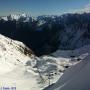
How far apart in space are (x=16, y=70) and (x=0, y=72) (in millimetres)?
4981

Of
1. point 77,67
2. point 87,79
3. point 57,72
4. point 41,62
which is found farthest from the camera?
point 41,62

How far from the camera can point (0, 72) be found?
178 feet

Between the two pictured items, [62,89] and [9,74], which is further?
[9,74]

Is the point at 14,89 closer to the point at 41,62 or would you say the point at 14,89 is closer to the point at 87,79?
the point at 87,79

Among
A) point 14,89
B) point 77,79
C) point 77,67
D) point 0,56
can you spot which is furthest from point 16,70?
point 77,79

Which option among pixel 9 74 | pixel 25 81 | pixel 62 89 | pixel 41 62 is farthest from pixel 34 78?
pixel 62 89

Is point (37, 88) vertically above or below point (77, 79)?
below

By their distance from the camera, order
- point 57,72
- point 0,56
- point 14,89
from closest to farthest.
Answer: point 14,89, point 57,72, point 0,56

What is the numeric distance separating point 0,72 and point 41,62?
13.4 m

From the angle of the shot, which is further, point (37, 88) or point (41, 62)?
point (41, 62)

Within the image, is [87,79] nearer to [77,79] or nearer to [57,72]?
[77,79]

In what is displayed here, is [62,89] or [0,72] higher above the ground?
[62,89]

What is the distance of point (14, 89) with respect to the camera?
125ft

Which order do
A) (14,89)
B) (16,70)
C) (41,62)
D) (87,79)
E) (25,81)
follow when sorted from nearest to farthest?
(87,79) < (14,89) < (25,81) < (16,70) < (41,62)
